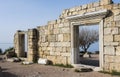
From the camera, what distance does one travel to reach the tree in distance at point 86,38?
2749 cm

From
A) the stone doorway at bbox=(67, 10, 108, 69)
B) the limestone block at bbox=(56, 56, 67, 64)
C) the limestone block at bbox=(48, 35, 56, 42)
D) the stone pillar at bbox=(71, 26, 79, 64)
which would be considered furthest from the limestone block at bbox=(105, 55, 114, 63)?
the limestone block at bbox=(48, 35, 56, 42)

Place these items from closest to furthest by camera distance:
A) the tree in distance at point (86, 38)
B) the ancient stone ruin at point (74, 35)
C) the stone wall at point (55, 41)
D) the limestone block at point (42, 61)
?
the ancient stone ruin at point (74, 35), the stone wall at point (55, 41), the limestone block at point (42, 61), the tree in distance at point (86, 38)

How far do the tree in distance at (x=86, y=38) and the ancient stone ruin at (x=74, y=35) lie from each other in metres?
10.9

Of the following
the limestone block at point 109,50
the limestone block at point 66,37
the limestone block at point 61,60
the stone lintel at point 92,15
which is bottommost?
the limestone block at point 61,60

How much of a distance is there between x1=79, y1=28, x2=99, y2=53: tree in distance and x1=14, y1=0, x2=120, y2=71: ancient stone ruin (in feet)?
35.8

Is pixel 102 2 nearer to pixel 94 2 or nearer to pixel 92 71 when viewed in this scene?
pixel 94 2

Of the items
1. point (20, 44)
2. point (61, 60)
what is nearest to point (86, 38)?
point (20, 44)

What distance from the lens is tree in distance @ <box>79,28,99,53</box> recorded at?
2749cm

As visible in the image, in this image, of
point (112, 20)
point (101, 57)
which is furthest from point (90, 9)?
point (101, 57)

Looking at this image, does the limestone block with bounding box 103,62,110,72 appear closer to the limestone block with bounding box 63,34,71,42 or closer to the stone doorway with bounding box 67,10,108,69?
the stone doorway with bounding box 67,10,108,69

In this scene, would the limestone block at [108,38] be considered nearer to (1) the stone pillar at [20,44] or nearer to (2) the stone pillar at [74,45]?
(2) the stone pillar at [74,45]

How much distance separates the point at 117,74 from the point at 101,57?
1188 mm

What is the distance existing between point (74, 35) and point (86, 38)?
1554 centimetres

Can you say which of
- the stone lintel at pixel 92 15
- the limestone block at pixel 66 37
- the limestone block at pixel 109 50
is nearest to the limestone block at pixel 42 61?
the limestone block at pixel 66 37
